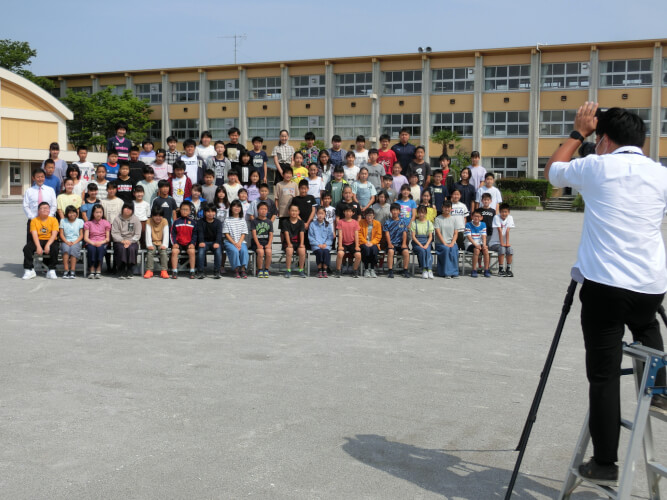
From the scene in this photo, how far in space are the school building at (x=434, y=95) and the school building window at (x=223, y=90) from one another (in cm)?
9

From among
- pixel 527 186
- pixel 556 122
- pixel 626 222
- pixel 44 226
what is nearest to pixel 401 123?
pixel 556 122

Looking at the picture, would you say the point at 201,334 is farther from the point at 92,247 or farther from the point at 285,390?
the point at 92,247

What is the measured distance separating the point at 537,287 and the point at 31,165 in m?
49.9

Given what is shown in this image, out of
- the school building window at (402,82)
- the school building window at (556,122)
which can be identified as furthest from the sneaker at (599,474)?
the school building window at (402,82)

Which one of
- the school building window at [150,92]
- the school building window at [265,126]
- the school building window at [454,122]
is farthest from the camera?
the school building window at [150,92]

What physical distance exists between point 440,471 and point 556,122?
182ft

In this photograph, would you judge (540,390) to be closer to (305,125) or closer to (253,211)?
(253,211)

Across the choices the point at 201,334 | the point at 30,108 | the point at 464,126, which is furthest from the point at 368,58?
the point at 201,334

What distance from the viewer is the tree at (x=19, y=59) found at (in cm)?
7350

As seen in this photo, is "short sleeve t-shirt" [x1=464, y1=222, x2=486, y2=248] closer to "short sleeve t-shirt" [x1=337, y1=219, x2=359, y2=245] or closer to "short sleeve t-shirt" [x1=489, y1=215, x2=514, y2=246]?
"short sleeve t-shirt" [x1=489, y1=215, x2=514, y2=246]

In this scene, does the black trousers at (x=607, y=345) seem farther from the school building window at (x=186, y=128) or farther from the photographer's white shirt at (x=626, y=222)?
the school building window at (x=186, y=128)

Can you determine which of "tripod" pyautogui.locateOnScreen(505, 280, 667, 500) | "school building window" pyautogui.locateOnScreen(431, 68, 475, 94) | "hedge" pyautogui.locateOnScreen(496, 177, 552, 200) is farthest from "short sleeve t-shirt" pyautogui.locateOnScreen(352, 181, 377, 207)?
"school building window" pyautogui.locateOnScreen(431, 68, 475, 94)

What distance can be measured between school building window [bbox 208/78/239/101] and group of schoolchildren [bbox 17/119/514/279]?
5260 centimetres

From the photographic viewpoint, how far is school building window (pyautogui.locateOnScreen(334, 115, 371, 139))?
62438 mm
